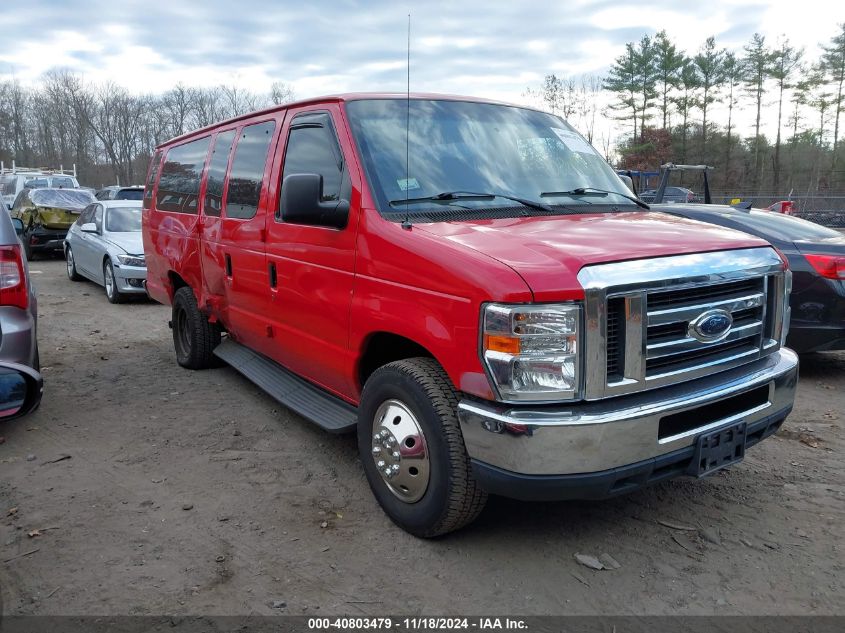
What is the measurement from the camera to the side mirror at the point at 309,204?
3443 millimetres

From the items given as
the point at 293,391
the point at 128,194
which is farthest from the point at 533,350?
the point at 128,194

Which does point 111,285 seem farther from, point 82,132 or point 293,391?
point 82,132

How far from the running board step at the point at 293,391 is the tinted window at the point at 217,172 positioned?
1151 mm

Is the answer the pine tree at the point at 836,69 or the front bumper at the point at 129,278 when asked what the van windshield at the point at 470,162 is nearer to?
the front bumper at the point at 129,278

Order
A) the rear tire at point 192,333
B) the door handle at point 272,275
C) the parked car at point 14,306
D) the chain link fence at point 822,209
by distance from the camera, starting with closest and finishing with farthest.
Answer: the parked car at point 14,306, the door handle at point 272,275, the rear tire at point 192,333, the chain link fence at point 822,209

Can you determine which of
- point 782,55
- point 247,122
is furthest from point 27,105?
point 247,122

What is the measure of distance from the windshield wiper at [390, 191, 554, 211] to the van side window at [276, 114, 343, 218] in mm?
474

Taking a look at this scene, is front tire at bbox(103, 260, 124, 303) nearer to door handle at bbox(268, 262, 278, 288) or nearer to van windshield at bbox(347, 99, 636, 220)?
door handle at bbox(268, 262, 278, 288)

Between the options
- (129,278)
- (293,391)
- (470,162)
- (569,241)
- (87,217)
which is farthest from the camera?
(87,217)

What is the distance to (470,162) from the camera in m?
3.83

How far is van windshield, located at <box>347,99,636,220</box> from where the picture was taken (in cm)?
358

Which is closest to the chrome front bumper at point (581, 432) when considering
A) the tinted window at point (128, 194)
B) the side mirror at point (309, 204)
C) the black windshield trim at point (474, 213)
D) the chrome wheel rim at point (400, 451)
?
the chrome wheel rim at point (400, 451)

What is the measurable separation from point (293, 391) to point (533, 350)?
7.34 feet

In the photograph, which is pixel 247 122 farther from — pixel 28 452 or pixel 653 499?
pixel 653 499
